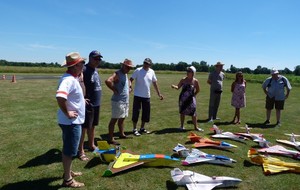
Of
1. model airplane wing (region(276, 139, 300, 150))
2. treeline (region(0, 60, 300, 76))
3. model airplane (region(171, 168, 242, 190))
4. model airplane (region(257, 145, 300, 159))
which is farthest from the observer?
treeline (region(0, 60, 300, 76))

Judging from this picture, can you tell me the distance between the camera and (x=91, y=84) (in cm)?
614

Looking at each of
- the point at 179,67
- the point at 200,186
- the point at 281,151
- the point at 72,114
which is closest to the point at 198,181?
the point at 200,186

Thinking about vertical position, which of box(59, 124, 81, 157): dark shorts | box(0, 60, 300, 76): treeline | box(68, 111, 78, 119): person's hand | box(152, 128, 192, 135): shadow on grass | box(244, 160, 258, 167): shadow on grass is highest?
box(0, 60, 300, 76): treeline

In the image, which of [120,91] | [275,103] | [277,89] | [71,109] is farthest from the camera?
[275,103]

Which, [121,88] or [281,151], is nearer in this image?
[281,151]

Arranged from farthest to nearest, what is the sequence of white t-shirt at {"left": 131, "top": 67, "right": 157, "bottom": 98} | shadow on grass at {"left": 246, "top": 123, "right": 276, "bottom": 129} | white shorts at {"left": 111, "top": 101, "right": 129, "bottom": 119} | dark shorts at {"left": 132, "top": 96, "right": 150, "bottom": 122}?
shadow on grass at {"left": 246, "top": 123, "right": 276, "bottom": 129} → dark shorts at {"left": 132, "top": 96, "right": 150, "bottom": 122} → white t-shirt at {"left": 131, "top": 67, "right": 157, "bottom": 98} → white shorts at {"left": 111, "top": 101, "right": 129, "bottom": 119}

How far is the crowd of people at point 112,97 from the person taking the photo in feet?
14.1

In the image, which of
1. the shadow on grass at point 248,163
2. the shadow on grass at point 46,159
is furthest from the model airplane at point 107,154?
the shadow on grass at point 248,163

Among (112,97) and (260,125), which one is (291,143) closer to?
(260,125)

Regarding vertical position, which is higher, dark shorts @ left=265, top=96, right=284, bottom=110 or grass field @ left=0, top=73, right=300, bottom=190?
dark shorts @ left=265, top=96, right=284, bottom=110

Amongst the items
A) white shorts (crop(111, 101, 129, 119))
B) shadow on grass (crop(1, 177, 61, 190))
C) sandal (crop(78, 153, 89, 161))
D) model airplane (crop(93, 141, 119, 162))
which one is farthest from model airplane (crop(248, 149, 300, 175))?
shadow on grass (crop(1, 177, 61, 190))

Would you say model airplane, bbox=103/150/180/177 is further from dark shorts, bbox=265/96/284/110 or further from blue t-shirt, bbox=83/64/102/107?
dark shorts, bbox=265/96/284/110

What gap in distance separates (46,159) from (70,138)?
6.63ft

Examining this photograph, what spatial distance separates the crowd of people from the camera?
4285mm
